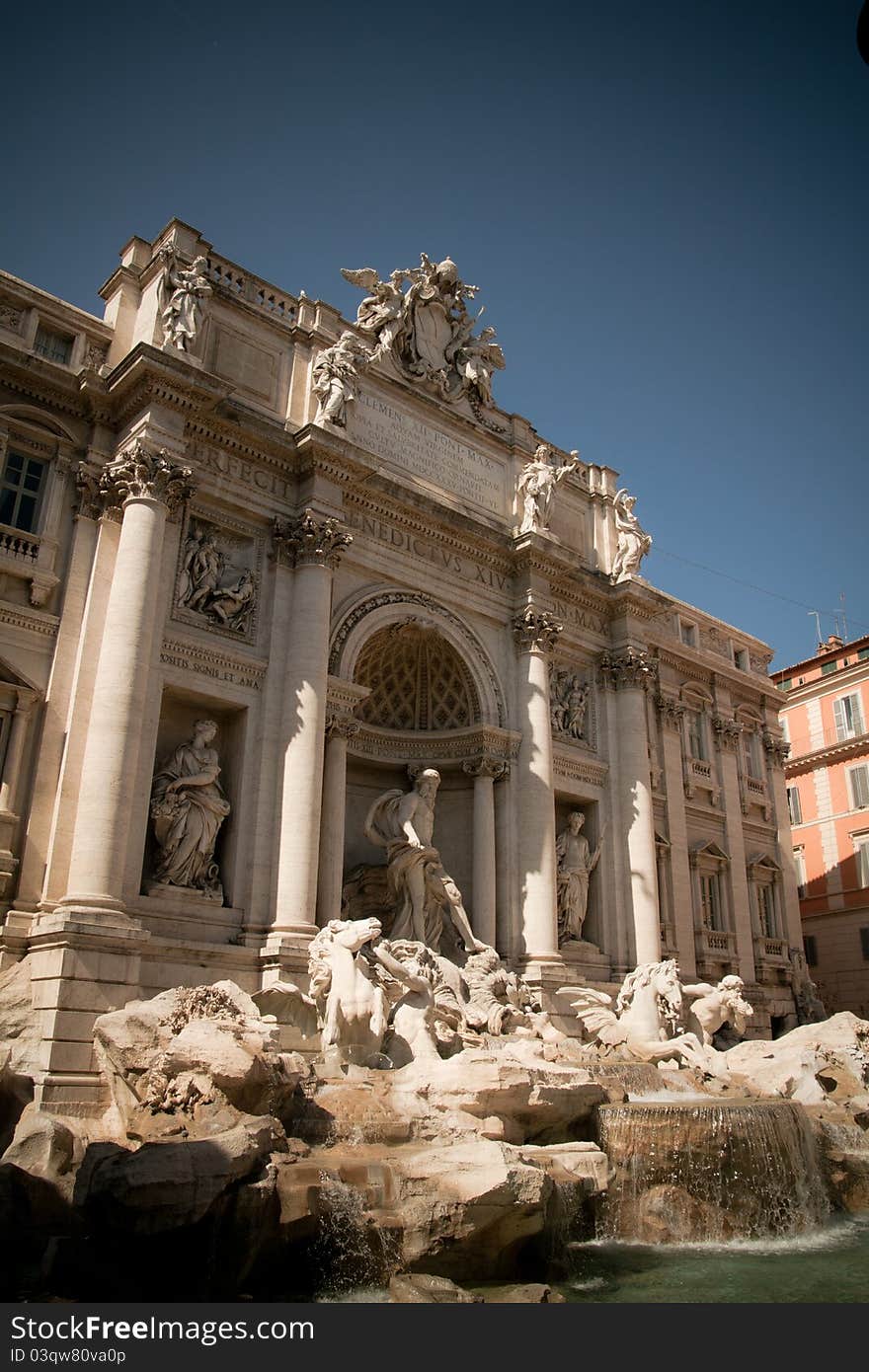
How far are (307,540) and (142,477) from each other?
126 inches

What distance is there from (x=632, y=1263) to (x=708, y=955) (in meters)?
15.6

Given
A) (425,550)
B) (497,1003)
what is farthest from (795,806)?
(497,1003)

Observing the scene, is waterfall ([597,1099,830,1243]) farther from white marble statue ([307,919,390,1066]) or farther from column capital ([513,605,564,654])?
column capital ([513,605,564,654])

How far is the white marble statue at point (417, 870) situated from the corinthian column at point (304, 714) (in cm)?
209

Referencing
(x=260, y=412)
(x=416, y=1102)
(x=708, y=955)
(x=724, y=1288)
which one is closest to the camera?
(x=724, y=1288)

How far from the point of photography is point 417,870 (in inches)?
763

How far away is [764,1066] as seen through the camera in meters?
18.0

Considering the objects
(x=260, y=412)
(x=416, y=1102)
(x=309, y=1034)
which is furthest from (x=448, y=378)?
(x=416, y=1102)

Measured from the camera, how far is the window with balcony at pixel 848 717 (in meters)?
33.9

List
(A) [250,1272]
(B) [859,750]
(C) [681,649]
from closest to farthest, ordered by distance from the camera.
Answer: (A) [250,1272], (C) [681,649], (B) [859,750]

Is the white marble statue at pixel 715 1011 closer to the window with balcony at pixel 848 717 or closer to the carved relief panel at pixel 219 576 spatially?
the carved relief panel at pixel 219 576

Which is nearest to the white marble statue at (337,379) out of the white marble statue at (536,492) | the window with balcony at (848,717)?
the white marble statue at (536,492)

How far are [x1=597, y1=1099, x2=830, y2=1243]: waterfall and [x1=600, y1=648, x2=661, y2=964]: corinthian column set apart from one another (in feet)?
30.1

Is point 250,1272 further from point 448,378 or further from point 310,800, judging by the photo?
point 448,378
